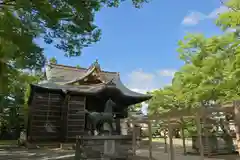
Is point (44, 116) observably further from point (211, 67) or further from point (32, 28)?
point (32, 28)

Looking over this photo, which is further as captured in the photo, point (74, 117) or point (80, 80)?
point (80, 80)

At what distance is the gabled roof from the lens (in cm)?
1466

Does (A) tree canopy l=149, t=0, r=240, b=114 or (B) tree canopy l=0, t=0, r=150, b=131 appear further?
(A) tree canopy l=149, t=0, r=240, b=114

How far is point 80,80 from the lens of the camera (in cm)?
1650

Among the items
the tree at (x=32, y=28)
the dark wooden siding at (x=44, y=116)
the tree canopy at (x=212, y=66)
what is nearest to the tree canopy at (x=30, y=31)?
the tree at (x=32, y=28)

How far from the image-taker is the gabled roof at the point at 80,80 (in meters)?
14.7

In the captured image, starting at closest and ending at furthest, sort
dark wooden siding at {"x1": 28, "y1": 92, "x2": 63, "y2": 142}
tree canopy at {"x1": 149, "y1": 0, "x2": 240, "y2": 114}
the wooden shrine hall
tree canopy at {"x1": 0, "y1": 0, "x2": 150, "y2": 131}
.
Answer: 1. tree canopy at {"x1": 0, "y1": 0, "x2": 150, "y2": 131}
2. tree canopy at {"x1": 149, "y1": 0, "x2": 240, "y2": 114}
3. the wooden shrine hall
4. dark wooden siding at {"x1": 28, "y1": 92, "x2": 63, "y2": 142}

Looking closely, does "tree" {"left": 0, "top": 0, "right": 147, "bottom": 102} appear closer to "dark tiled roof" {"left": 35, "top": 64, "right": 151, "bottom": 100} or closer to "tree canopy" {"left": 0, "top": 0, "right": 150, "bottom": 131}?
"tree canopy" {"left": 0, "top": 0, "right": 150, "bottom": 131}

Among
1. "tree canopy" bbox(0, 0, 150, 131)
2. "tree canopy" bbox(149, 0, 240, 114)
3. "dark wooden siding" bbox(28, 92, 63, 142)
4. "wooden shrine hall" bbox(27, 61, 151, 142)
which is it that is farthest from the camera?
"dark wooden siding" bbox(28, 92, 63, 142)

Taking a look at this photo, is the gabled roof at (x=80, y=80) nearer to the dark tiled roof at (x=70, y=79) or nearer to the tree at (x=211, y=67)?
the dark tiled roof at (x=70, y=79)

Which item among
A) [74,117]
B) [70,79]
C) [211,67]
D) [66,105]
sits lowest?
[74,117]

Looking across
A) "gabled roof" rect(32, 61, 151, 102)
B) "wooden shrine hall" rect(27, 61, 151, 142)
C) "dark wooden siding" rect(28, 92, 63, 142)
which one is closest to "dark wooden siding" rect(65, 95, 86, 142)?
"wooden shrine hall" rect(27, 61, 151, 142)

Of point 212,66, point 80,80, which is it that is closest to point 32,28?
point 212,66

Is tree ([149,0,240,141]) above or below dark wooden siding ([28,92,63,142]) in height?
above
